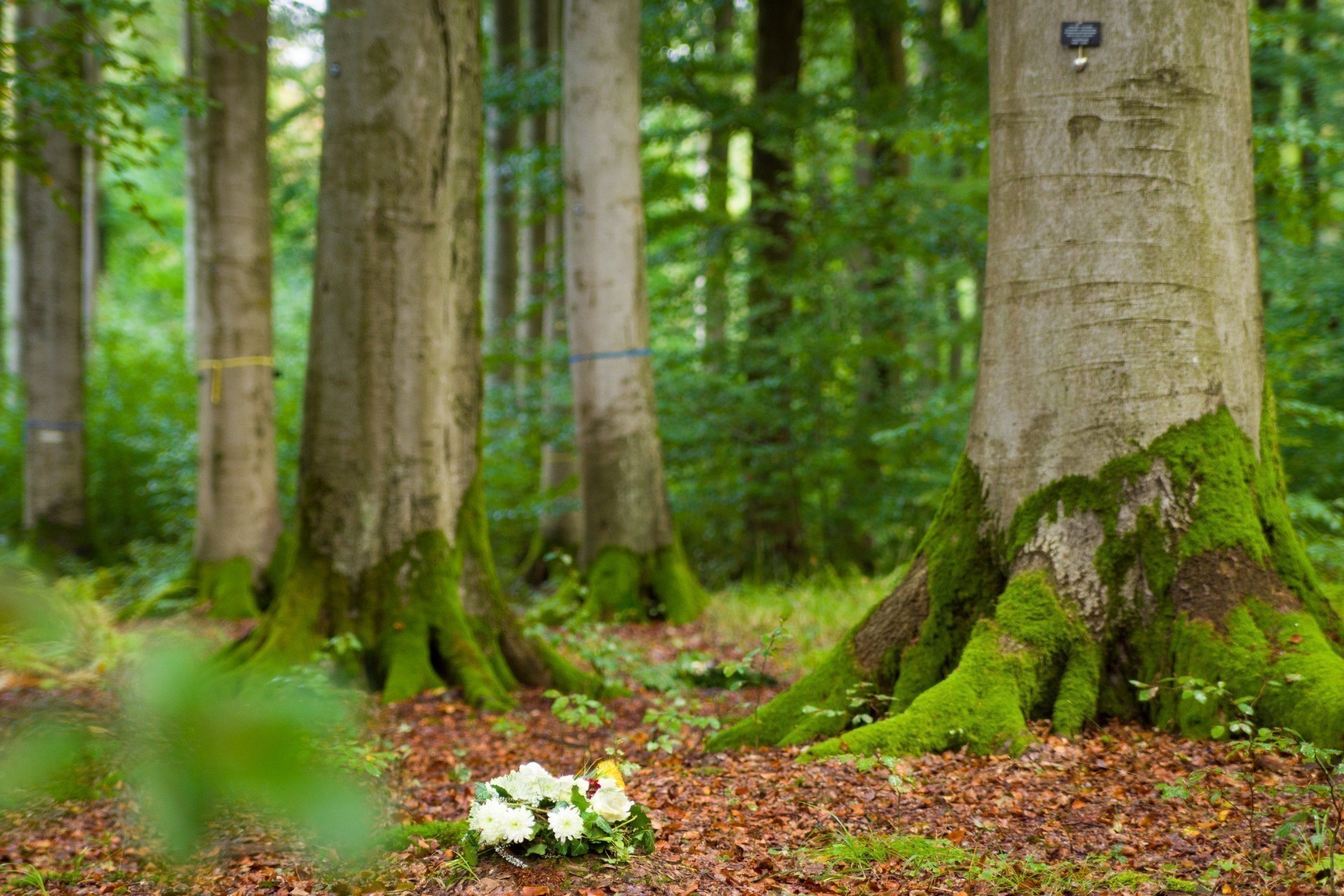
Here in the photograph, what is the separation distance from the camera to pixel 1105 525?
3.97m

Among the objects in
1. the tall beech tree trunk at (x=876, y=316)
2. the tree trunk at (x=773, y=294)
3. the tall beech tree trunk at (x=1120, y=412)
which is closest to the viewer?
the tall beech tree trunk at (x=1120, y=412)

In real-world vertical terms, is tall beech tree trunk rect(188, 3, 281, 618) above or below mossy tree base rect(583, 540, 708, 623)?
above

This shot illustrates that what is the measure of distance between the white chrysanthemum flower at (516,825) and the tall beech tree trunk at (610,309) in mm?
5987

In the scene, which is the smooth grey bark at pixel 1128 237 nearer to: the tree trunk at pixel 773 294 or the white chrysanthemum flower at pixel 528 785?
the white chrysanthemum flower at pixel 528 785

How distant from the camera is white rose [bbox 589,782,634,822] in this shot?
2.73 metres

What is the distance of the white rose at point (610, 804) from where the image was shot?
2732 millimetres

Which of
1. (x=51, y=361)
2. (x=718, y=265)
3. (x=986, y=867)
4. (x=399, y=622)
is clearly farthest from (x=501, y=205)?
(x=986, y=867)

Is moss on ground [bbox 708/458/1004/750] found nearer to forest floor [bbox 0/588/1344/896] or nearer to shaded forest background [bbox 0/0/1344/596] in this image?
forest floor [bbox 0/588/1344/896]

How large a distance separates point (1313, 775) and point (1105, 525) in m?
1.11

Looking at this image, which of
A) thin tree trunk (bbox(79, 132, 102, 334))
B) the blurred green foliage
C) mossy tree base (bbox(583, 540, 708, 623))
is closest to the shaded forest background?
mossy tree base (bbox(583, 540, 708, 623))

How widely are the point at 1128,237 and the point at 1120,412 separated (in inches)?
27.9

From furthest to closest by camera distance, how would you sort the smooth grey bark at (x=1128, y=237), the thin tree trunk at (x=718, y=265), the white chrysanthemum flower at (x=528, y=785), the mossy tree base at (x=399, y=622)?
the thin tree trunk at (x=718, y=265)
the mossy tree base at (x=399, y=622)
the smooth grey bark at (x=1128, y=237)
the white chrysanthemum flower at (x=528, y=785)

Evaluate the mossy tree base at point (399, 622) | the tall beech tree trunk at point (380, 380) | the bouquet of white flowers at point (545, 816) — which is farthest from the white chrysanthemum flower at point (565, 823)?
the tall beech tree trunk at point (380, 380)

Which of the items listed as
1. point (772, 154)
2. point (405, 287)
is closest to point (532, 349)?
point (772, 154)
